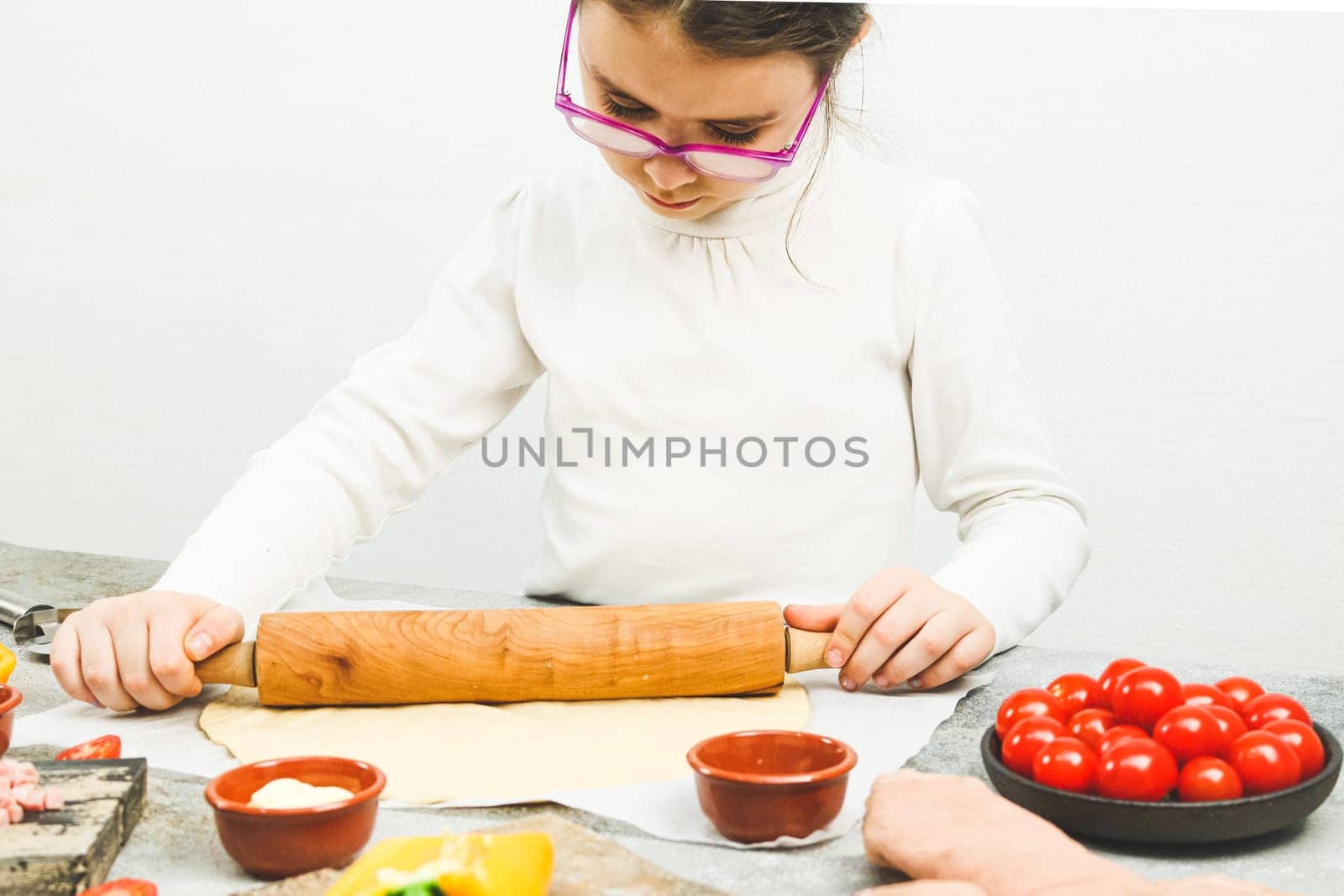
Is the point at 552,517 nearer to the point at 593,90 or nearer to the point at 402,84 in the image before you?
the point at 593,90

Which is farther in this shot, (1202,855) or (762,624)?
(762,624)

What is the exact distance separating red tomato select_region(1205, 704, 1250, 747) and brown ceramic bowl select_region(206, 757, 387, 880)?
492 millimetres

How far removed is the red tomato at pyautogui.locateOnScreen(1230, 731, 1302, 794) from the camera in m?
0.76

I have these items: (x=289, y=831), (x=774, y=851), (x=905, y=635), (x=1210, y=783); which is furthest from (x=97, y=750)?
(x=1210, y=783)

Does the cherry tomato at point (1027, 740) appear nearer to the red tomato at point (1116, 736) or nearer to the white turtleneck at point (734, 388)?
the red tomato at point (1116, 736)

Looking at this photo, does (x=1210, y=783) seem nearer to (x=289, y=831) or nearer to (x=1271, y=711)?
(x=1271, y=711)

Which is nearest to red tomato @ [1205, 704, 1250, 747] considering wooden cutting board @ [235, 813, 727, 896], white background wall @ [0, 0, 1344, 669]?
wooden cutting board @ [235, 813, 727, 896]

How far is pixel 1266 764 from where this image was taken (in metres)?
0.76

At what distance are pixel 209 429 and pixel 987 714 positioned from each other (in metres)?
1.72

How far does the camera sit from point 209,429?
2377 mm

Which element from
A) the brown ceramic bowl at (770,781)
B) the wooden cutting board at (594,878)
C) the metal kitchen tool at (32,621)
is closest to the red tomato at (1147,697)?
the brown ceramic bowl at (770,781)

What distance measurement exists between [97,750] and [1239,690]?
76 centimetres

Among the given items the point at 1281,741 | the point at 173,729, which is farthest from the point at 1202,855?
the point at 173,729

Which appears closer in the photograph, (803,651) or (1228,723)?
(1228,723)
